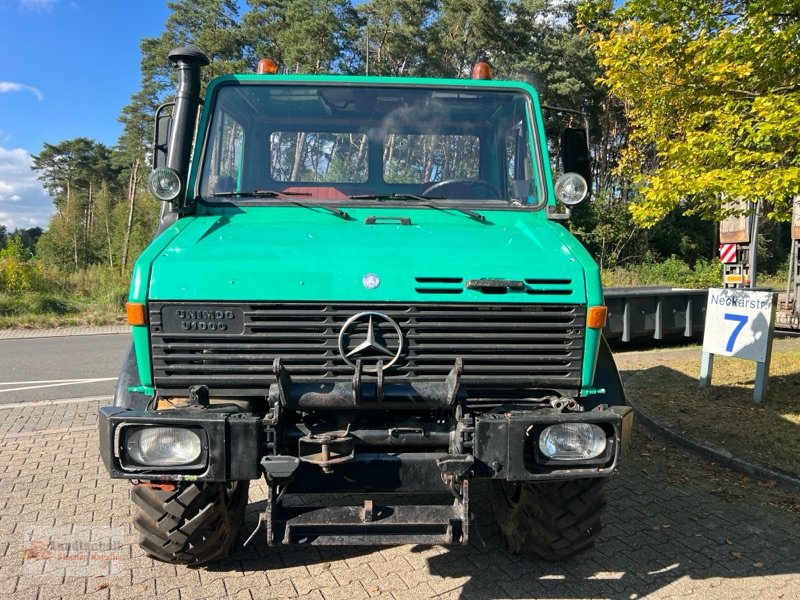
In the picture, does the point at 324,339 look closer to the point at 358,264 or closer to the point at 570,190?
the point at 358,264

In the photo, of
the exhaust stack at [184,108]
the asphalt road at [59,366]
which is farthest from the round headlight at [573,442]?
the asphalt road at [59,366]

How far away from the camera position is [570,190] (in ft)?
12.2

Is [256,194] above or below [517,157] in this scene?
below

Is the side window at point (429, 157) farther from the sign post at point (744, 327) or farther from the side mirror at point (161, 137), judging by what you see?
the sign post at point (744, 327)

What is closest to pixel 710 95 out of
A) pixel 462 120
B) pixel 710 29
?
pixel 710 29

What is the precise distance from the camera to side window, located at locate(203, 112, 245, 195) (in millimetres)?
3678

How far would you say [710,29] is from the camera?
21.4 feet

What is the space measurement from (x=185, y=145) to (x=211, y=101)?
12.9 inches

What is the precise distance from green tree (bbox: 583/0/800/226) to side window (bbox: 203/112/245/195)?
14.3 ft

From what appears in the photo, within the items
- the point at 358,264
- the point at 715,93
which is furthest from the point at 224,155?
the point at 715,93

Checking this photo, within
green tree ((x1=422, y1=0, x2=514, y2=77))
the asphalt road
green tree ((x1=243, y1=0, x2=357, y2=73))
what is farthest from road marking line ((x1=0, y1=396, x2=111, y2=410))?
green tree ((x1=422, y1=0, x2=514, y2=77))

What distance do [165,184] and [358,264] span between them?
134 cm

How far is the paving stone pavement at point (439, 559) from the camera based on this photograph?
319cm

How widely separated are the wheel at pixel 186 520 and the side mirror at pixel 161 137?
1.89 metres
